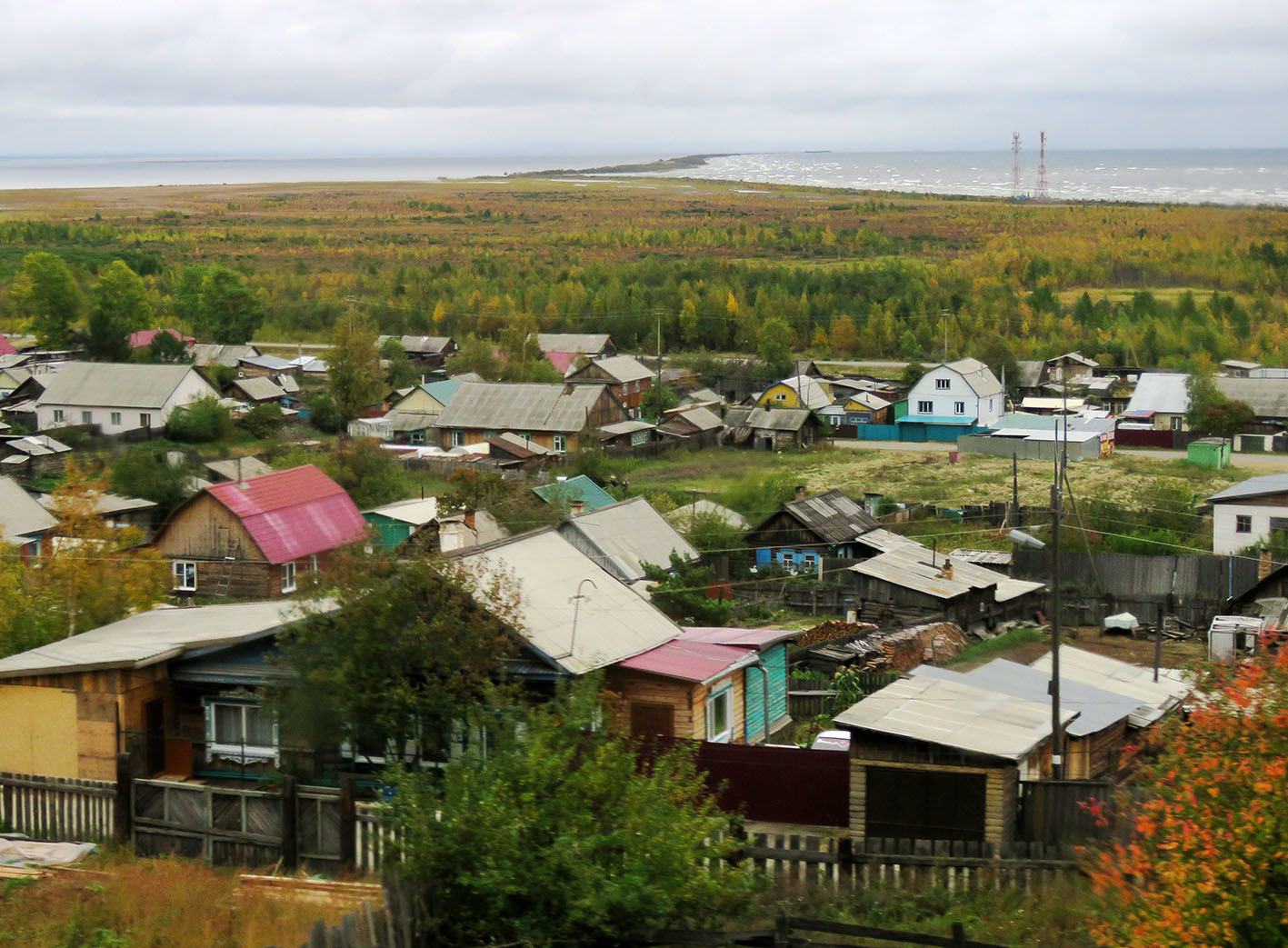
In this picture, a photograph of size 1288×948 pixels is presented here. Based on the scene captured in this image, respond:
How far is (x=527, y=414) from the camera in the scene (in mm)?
43969

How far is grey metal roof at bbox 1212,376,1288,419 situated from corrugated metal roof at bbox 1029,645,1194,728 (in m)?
30.3

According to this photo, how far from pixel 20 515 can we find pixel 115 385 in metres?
20.3

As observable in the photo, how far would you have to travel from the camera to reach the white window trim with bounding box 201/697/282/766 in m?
12.9

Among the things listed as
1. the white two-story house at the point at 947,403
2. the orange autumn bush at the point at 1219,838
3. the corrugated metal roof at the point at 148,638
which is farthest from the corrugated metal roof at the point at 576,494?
the orange autumn bush at the point at 1219,838

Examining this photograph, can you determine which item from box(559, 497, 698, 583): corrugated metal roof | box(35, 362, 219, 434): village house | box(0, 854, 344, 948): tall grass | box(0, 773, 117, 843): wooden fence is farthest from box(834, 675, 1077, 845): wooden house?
box(35, 362, 219, 434): village house

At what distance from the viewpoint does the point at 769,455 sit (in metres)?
45.0

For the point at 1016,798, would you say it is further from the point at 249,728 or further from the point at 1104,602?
the point at 1104,602

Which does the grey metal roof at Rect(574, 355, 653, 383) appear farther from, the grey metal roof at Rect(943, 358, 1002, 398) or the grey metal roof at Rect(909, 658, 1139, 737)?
the grey metal roof at Rect(909, 658, 1139, 737)

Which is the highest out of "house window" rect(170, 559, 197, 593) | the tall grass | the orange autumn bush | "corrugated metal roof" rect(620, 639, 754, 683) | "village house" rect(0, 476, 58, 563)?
the orange autumn bush

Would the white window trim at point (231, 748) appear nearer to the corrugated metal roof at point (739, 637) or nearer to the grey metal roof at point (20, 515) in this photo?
the corrugated metal roof at point (739, 637)

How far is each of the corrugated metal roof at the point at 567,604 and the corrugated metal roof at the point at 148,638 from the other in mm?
1936

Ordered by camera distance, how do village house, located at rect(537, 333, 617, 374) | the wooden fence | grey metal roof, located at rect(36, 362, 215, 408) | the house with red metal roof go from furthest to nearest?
1. village house, located at rect(537, 333, 617, 374)
2. grey metal roof, located at rect(36, 362, 215, 408)
3. the house with red metal roof
4. the wooden fence

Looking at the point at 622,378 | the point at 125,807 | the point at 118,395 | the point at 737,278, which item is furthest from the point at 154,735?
the point at 737,278

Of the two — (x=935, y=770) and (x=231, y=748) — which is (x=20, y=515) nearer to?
(x=231, y=748)
